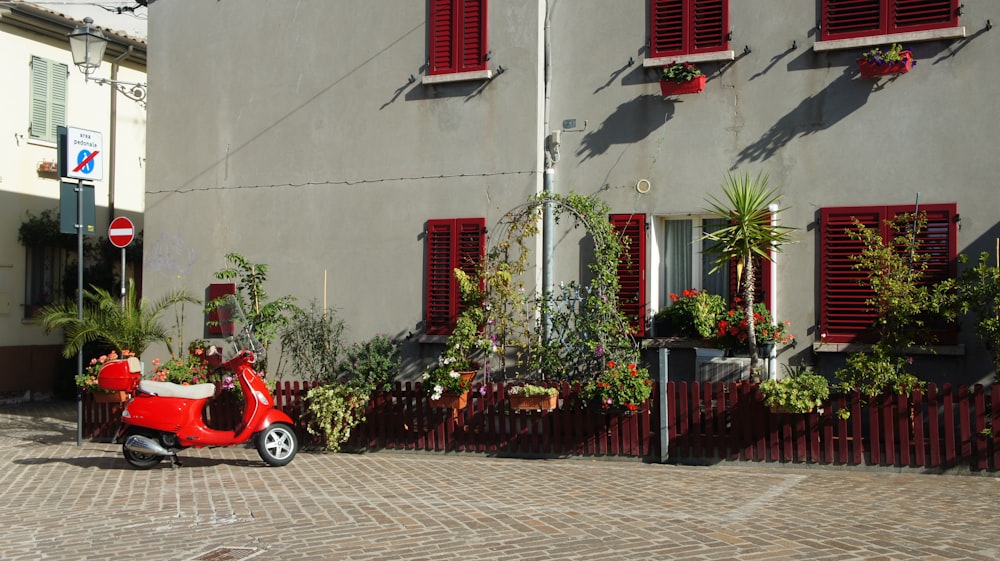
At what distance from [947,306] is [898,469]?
1.80 meters

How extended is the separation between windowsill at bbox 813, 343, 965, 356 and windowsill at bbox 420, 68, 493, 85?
17.7 feet

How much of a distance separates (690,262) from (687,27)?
290 cm

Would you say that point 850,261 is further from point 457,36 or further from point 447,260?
point 457,36

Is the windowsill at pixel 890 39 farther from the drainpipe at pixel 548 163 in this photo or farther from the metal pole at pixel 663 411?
the metal pole at pixel 663 411

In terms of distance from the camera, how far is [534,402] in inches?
428

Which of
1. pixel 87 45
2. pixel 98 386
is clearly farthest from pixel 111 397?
pixel 87 45

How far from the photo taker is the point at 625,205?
12195 millimetres

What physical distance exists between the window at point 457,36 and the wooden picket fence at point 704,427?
4400 millimetres

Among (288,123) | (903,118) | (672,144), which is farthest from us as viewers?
(288,123)

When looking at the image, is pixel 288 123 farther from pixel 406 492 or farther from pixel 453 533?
pixel 453 533

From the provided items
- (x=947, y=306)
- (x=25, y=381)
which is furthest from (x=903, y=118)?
(x=25, y=381)

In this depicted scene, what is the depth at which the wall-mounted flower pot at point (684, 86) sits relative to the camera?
459 inches

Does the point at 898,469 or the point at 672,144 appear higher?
the point at 672,144

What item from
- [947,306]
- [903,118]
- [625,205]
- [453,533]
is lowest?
[453,533]
